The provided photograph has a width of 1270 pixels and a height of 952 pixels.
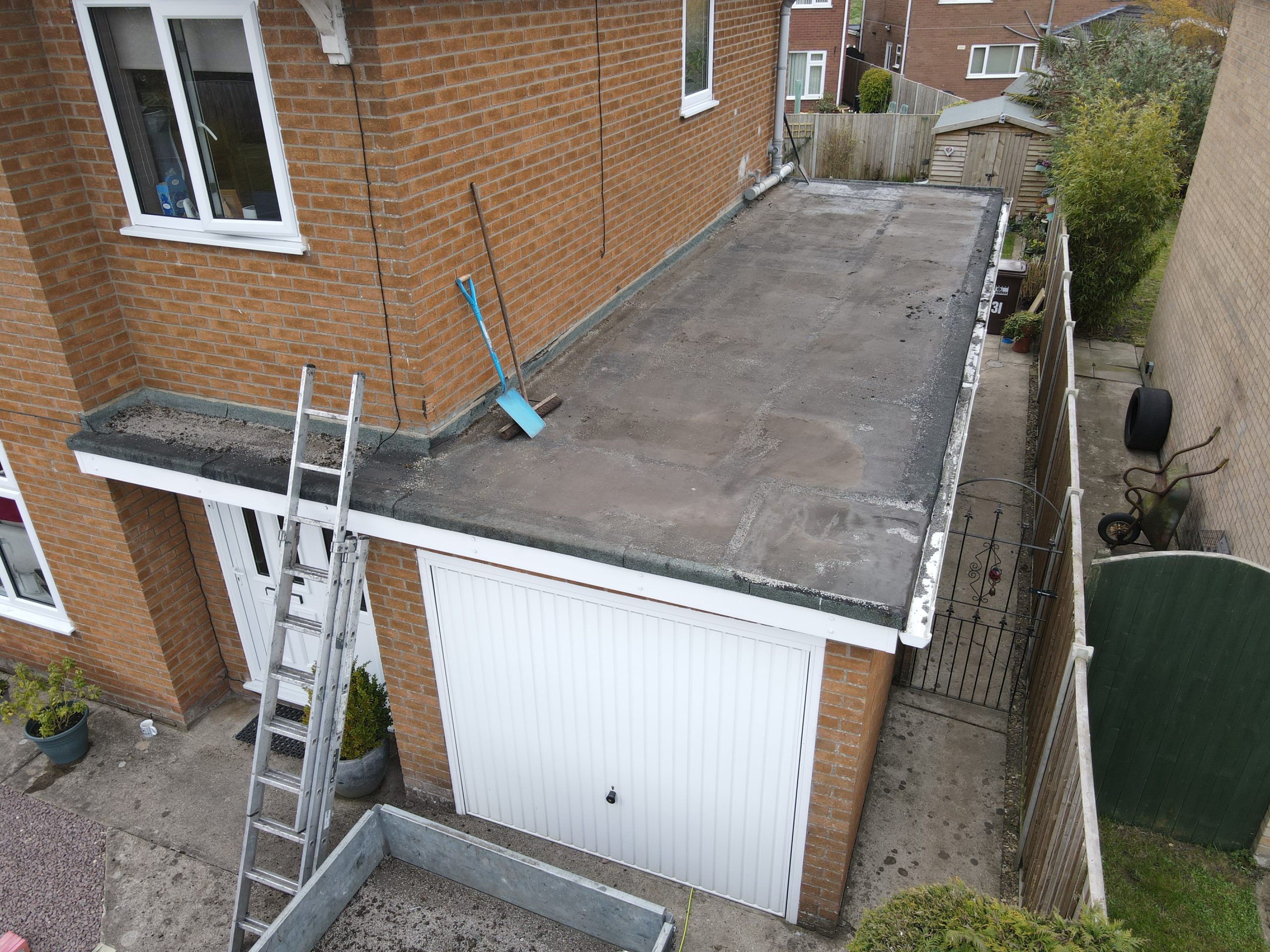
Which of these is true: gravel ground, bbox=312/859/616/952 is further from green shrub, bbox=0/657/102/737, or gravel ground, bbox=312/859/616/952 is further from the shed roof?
the shed roof

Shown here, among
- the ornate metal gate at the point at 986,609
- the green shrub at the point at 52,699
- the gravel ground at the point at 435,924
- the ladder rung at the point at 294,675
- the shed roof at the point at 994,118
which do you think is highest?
the shed roof at the point at 994,118

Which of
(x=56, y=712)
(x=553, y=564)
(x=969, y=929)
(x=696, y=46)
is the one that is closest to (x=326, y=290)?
(x=553, y=564)

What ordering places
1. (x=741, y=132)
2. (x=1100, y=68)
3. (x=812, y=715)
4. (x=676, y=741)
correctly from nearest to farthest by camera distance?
(x=812, y=715) → (x=676, y=741) → (x=741, y=132) → (x=1100, y=68)

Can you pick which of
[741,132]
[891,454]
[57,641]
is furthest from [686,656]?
[741,132]

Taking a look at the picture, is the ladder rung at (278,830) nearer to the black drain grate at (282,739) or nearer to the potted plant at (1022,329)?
the black drain grate at (282,739)

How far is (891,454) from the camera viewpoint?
5074 millimetres

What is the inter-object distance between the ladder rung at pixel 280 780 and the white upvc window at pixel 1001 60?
1301 inches

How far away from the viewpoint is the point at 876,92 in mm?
30000

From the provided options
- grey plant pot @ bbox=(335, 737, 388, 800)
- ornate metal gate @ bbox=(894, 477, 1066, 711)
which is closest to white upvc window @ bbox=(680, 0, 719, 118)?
ornate metal gate @ bbox=(894, 477, 1066, 711)

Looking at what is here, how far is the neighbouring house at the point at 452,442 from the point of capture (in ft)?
14.1

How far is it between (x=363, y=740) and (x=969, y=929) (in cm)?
416

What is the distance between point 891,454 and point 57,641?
6425 mm

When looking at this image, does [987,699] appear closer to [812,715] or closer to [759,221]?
[812,715]

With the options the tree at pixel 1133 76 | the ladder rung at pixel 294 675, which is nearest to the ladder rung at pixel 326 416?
the ladder rung at pixel 294 675
